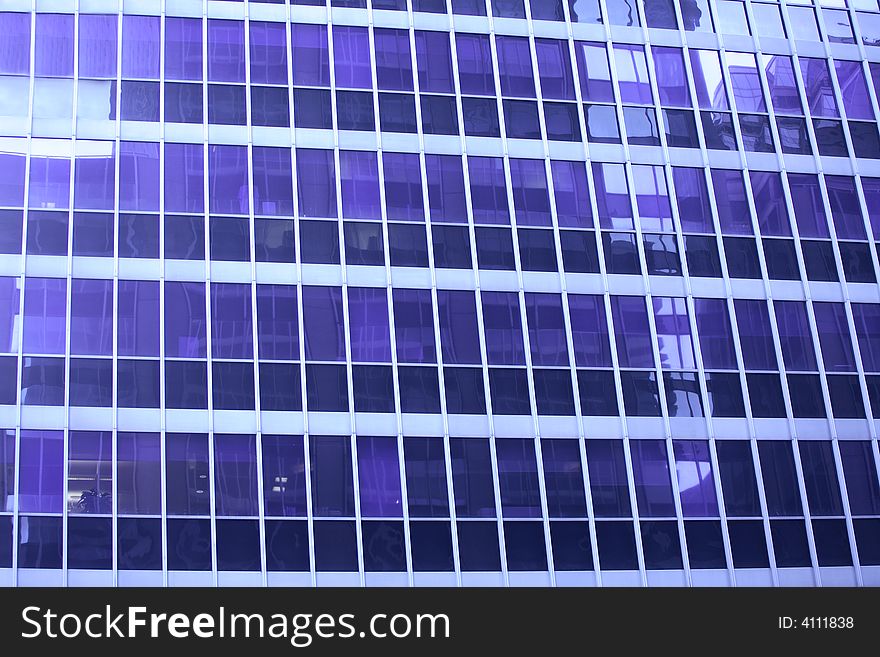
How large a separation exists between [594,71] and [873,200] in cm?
723

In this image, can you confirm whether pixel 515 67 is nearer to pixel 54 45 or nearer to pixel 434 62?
pixel 434 62

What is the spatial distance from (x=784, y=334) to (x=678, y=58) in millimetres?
7196

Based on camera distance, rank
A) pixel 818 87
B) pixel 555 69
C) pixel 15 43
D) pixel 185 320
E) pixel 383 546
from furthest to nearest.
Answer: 1. pixel 818 87
2. pixel 555 69
3. pixel 15 43
4. pixel 185 320
5. pixel 383 546

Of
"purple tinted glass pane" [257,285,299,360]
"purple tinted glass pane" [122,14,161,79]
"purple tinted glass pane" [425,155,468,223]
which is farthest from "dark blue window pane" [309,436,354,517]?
"purple tinted glass pane" [122,14,161,79]

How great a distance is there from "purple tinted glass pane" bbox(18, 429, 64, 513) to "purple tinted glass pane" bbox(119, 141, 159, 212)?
5210 millimetres

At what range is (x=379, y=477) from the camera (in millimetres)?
26578

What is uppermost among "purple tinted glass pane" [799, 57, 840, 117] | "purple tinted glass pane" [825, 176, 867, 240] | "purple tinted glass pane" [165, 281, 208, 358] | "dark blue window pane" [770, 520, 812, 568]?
"purple tinted glass pane" [799, 57, 840, 117]

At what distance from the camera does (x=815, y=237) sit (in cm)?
2986

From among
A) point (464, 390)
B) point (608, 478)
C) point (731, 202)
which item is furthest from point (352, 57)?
point (608, 478)

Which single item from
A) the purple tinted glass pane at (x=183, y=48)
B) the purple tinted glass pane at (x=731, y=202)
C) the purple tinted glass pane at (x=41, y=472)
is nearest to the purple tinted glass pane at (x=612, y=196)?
the purple tinted glass pane at (x=731, y=202)

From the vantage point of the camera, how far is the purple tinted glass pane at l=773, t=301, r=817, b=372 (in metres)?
28.8

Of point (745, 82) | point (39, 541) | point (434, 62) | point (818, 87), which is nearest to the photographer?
point (39, 541)

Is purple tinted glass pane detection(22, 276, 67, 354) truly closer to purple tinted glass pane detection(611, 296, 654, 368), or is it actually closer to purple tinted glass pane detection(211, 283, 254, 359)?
purple tinted glass pane detection(211, 283, 254, 359)
